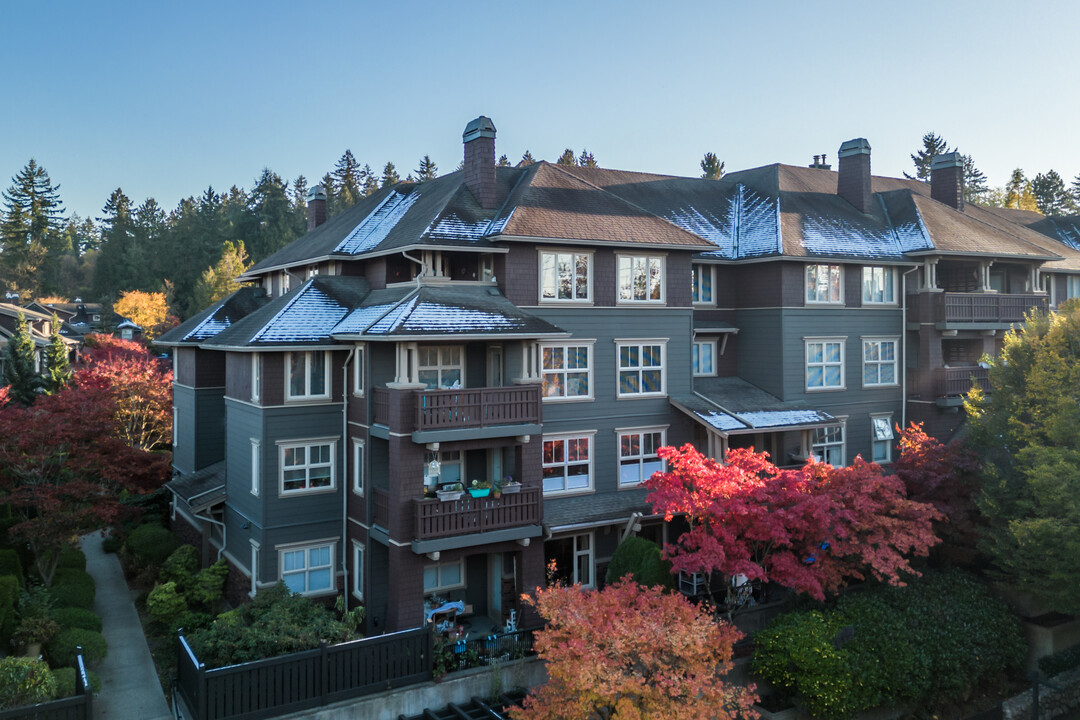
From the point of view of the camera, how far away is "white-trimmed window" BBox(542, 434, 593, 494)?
923 inches

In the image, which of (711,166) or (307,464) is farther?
(711,166)

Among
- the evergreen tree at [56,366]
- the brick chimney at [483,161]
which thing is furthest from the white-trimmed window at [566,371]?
the evergreen tree at [56,366]

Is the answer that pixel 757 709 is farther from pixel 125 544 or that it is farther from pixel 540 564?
pixel 125 544

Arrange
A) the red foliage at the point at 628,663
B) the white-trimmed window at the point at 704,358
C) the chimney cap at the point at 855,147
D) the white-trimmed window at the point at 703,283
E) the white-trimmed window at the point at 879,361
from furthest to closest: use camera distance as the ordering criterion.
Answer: the chimney cap at the point at 855,147, the white-trimmed window at the point at 879,361, the white-trimmed window at the point at 703,283, the white-trimmed window at the point at 704,358, the red foliage at the point at 628,663

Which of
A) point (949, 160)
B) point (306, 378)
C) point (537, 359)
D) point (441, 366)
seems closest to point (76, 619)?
point (306, 378)

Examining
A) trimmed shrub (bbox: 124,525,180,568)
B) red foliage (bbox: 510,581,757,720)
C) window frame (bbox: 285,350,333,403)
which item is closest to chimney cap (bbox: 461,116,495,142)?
window frame (bbox: 285,350,333,403)

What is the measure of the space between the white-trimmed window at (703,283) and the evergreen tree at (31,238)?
79.8 metres

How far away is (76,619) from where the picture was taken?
20.5 m

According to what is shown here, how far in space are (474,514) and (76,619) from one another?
36.8 feet

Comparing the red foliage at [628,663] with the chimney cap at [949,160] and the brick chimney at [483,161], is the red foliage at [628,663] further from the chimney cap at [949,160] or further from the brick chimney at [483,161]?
the chimney cap at [949,160]

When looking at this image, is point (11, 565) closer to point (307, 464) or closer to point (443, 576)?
point (307, 464)

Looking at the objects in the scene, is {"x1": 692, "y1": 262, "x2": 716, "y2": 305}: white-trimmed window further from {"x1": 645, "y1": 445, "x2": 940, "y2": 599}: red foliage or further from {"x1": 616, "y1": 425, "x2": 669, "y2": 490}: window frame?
{"x1": 645, "y1": 445, "x2": 940, "y2": 599}: red foliage

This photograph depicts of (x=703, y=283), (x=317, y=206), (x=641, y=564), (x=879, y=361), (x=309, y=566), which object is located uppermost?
(x=317, y=206)

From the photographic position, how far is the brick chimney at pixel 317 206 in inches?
1396
